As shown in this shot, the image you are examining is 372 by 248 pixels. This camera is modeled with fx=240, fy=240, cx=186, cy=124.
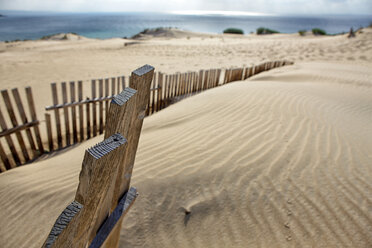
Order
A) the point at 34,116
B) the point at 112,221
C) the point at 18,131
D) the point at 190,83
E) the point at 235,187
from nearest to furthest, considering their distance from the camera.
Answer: the point at 112,221, the point at 235,187, the point at 18,131, the point at 34,116, the point at 190,83

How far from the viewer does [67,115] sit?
4617 millimetres

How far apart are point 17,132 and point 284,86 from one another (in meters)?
6.00

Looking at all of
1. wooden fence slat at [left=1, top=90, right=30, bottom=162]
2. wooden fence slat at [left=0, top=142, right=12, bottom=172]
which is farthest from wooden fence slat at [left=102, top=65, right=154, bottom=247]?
wooden fence slat at [left=0, top=142, right=12, bottom=172]

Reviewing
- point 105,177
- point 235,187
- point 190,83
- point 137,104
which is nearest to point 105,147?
point 105,177

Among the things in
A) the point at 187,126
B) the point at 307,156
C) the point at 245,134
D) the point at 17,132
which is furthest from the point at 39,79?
the point at 307,156

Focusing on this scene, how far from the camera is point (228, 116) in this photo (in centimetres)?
451

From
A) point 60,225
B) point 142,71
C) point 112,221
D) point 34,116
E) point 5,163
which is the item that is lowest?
Result: point 5,163

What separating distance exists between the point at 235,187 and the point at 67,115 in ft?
11.5

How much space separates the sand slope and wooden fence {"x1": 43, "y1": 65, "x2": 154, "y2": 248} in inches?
45.8

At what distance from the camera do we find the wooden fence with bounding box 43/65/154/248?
0.91 metres

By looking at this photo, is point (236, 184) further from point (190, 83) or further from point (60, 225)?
point (190, 83)

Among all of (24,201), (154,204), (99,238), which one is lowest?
(24,201)

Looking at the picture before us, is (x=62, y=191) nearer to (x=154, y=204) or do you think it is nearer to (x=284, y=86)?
(x=154, y=204)

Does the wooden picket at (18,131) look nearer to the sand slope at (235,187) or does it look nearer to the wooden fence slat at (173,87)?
the sand slope at (235,187)
